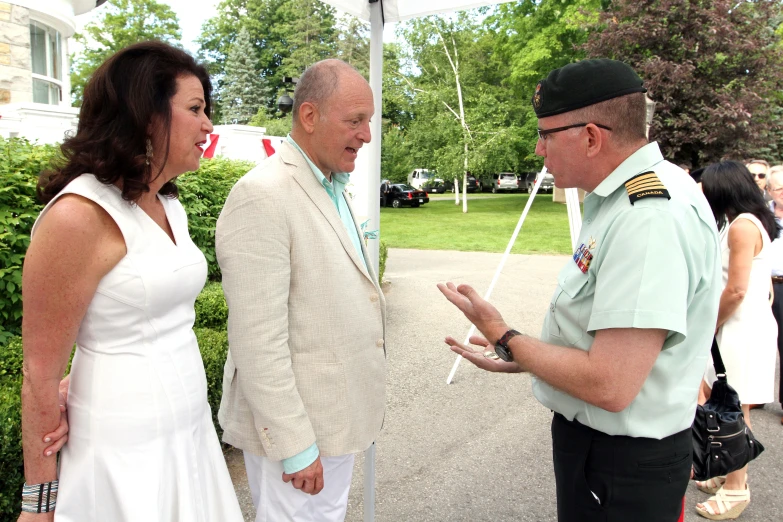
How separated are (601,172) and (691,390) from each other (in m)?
0.70

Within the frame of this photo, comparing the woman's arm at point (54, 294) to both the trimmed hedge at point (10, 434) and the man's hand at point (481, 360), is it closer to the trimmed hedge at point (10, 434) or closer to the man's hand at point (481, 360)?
the trimmed hedge at point (10, 434)

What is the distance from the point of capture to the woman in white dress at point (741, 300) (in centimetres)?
329

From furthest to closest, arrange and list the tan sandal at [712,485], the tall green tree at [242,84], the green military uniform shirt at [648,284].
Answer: the tall green tree at [242,84] < the tan sandal at [712,485] < the green military uniform shirt at [648,284]

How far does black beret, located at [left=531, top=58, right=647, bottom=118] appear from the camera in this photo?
158 cm

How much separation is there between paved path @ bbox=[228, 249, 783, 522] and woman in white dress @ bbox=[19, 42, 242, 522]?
183cm

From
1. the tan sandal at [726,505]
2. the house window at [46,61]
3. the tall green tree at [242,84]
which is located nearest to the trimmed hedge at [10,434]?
the tan sandal at [726,505]

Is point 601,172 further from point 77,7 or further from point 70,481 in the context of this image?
point 77,7

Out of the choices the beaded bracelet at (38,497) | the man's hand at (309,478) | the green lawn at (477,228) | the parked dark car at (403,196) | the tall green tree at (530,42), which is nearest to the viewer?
the beaded bracelet at (38,497)

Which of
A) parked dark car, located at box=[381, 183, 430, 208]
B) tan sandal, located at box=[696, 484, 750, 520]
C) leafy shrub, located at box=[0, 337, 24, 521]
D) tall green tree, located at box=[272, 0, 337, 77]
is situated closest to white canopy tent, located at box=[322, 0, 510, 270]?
leafy shrub, located at box=[0, 337, 24, 521]

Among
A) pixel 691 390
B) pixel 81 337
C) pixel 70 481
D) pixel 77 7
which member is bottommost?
pixel 70 481

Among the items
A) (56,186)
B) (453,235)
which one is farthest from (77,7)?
(453,235)

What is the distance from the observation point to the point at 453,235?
1814cm

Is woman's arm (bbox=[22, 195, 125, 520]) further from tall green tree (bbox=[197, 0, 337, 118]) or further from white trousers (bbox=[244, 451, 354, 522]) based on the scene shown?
tall green tree (bbox=[197, 0, 337, 118])

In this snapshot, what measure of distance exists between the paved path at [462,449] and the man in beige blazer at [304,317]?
1556mm
